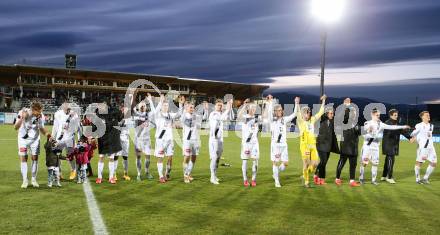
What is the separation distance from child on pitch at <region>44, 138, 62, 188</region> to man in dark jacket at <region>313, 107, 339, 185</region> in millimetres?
6351

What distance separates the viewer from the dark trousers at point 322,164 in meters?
11.0

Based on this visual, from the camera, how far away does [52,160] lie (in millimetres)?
9898

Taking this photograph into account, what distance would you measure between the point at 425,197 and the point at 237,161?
7.87 m

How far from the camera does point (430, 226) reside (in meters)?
7.00

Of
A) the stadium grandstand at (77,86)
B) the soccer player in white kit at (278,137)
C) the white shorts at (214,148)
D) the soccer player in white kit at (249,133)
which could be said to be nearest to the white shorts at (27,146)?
the white shorts at (214,148)

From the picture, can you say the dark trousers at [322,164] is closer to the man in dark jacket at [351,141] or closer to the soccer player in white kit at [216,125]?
the man in dark jacket at [351,141]

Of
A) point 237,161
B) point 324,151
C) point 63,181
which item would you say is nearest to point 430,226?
point 324,151

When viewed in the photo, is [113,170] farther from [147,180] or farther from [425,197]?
[425,197]

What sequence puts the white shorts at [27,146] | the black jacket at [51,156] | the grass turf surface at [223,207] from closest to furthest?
1. the grass turf surface at [223,207]
2. the white shorts at [27,146]
3. the black jacket at [51,156]

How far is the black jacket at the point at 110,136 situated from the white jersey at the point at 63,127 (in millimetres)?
851

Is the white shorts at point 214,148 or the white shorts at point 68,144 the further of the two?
the white shorts at point 214,148

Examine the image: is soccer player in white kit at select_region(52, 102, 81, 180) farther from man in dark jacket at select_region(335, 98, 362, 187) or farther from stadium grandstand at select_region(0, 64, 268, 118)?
stadium grandstand at select_region(0, 64, 268, 118)

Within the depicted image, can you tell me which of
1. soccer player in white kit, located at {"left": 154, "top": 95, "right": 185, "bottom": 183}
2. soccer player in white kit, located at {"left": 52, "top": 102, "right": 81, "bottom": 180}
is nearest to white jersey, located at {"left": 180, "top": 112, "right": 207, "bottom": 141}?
soccer player in white kit, located at {"left": 154, "top": 95, "right": 185, "bottom": 183}

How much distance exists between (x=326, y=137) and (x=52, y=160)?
663 cm
